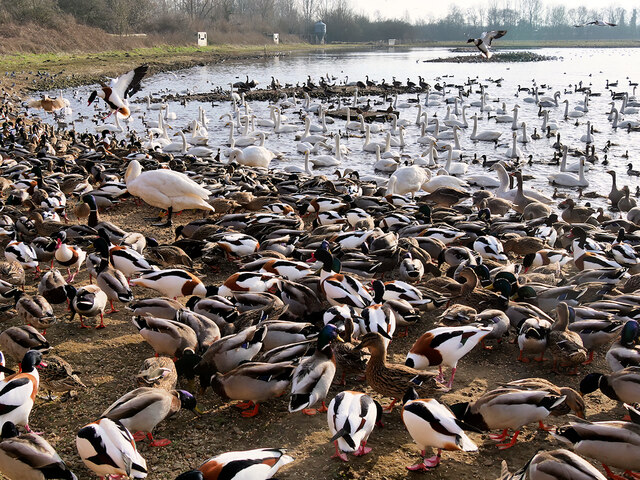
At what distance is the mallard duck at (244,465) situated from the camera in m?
4.01

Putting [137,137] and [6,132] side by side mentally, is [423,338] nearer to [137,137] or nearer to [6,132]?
[6,132]

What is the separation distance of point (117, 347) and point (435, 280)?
4161 millimetres

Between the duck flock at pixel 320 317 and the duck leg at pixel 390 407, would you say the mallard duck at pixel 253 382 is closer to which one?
the duck flock at pixel 320 317

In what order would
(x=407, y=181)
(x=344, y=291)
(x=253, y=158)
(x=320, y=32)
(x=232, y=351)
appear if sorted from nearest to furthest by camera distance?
(x=232, y=351) < (x=344, y=291) < (x=407, y=181) < (x=253, y=158) < (x=320, y=32)

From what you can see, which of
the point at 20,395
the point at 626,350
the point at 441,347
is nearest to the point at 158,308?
the point at 20,395

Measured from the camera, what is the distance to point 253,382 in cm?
527

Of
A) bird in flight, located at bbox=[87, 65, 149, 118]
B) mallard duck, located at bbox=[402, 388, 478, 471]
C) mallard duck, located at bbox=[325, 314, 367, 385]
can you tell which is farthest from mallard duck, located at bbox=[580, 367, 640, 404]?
bird in flight, located at bbox=[87, 65, 149, 118]

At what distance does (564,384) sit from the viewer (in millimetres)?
6109

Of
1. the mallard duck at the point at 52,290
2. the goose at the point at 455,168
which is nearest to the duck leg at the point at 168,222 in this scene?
the mallard duck at the point at 52,290

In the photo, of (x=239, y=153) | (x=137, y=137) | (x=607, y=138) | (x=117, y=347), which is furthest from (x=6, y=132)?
(x=607, y=138)

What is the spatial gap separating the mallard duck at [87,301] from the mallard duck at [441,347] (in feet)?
12.1

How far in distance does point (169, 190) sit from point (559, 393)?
26.6ft

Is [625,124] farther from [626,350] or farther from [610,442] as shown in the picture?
[610,442]

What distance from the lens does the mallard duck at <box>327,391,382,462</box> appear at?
4.54m
